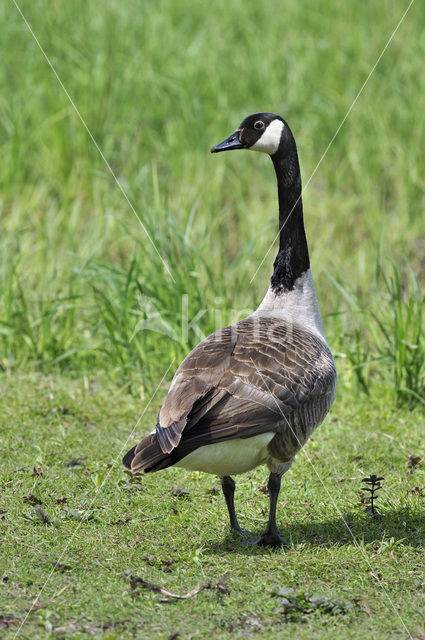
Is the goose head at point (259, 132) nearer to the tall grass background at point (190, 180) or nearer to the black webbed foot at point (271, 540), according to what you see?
the tall grass background at point (190, 180)

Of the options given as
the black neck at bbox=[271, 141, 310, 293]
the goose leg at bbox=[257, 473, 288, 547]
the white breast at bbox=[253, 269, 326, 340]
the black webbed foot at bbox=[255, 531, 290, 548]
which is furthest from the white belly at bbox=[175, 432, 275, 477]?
the black neck at bbox=[271, 141, 310, 293]

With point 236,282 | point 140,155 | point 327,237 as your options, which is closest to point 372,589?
point 236,282

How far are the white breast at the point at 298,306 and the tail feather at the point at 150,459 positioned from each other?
146cm

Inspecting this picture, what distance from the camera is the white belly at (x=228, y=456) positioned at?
4035 mm

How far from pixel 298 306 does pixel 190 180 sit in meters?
4.61

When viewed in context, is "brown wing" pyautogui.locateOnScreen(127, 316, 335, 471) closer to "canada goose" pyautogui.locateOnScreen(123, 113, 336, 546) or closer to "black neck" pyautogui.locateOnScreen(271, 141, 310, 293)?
"canada goose" pyautogui.locateOnScreen(123, 113, 336, 546)

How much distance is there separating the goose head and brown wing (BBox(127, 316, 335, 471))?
1.29 meters

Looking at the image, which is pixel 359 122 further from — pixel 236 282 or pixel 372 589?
pixel 372 589

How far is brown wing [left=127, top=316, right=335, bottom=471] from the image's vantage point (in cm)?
396

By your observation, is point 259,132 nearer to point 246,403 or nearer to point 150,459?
point 246,403

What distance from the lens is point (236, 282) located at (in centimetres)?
747

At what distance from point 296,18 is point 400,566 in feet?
32.1

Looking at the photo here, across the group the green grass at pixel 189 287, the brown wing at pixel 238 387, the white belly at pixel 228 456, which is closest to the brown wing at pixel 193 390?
the brown wing at pixel 238 387

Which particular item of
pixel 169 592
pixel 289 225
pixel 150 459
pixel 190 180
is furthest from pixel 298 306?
pixel 190 180
